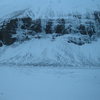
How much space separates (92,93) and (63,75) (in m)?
5.30

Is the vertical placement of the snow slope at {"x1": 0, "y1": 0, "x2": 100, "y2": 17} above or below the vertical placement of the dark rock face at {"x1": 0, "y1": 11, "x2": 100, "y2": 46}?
above

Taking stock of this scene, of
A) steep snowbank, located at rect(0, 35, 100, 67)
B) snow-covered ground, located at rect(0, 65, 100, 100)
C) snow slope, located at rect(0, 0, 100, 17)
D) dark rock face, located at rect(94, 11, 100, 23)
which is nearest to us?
snow-covered ground, located at rect(0, 65, 100, 100)

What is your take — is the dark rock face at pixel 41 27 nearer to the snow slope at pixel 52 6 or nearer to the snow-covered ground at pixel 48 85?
the snow slope at pixel 52 6

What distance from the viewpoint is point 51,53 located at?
2400 centimetres

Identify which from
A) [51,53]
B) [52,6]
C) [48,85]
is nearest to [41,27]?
[52,6]

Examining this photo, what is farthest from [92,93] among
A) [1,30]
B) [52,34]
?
[1,30]

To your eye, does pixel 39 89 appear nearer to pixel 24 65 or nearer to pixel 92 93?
pixel 92 93

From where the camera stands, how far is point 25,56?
77.9ft

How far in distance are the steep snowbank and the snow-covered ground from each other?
366 centimetres

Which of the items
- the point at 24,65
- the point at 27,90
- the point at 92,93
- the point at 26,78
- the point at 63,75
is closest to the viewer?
the point at 92,93

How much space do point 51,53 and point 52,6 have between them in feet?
35.9

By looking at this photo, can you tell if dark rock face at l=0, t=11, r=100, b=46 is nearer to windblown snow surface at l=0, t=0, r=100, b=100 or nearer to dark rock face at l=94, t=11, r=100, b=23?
dark rock face at l=94, t=11, r=100, b=23

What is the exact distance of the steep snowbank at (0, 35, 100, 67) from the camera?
22.7m

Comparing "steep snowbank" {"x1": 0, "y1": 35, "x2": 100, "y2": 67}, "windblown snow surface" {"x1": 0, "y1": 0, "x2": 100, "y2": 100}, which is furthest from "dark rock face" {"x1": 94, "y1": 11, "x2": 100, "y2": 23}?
"steep snowbank" {"x1": 0, "y1": 35, "x2": 100, "y2": 67}
